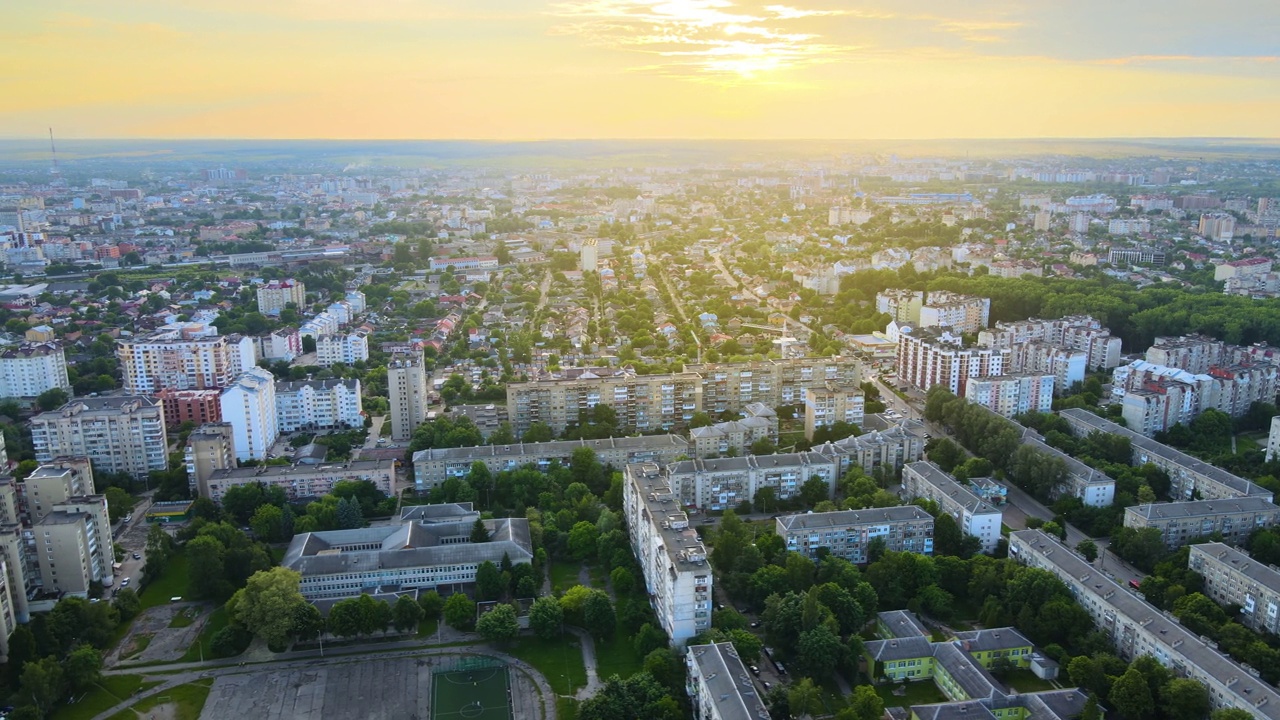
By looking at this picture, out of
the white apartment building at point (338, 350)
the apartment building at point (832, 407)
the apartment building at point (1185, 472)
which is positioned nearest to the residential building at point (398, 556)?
the apartment building at point (832, 407)

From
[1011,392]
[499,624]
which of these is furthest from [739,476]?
[1011,392]

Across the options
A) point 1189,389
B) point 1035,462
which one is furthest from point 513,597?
point 1189,389

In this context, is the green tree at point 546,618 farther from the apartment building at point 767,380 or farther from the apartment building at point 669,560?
the apartment building at point 767,380

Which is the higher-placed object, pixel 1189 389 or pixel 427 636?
pixel 1189 389

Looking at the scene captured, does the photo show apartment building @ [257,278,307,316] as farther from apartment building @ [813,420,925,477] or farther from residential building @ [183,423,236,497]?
apartment building @ [813,420,925,477]

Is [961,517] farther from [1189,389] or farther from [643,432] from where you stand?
[1189,389]

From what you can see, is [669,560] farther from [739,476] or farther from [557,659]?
[739,476]

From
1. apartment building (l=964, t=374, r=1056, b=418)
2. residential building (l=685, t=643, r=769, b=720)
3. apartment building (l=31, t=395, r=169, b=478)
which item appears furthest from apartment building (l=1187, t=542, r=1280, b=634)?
apartment building (l=31, t=395, r=169, b=478)
